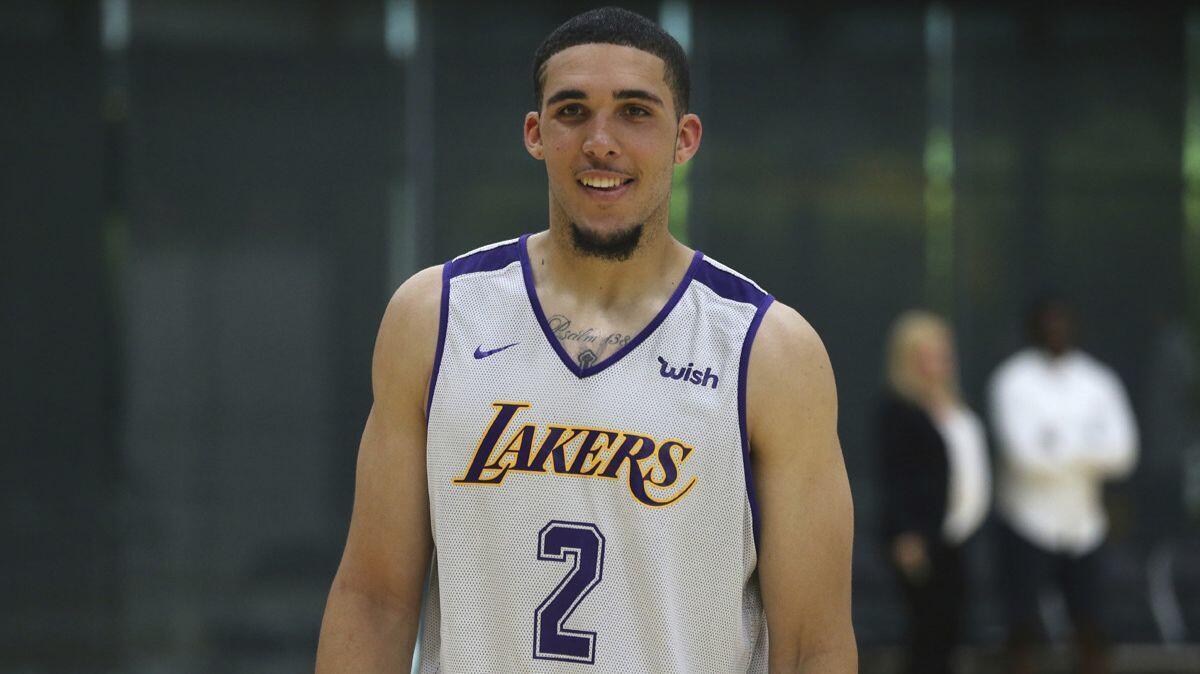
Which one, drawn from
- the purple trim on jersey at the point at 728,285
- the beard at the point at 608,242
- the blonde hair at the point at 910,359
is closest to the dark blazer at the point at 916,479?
the blonde hair at the point at 910,359

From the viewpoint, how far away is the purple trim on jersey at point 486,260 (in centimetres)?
264

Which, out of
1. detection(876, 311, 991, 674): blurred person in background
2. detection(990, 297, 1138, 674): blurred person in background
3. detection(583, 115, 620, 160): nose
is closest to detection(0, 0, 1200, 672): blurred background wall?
detection(990, 297, 1138, 674): blurred person in background

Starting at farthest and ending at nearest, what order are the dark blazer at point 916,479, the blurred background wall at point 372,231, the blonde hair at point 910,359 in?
the blurred background wall at point 372,231
the blonde hair at point 910,359
the dark blazer at point 916,479

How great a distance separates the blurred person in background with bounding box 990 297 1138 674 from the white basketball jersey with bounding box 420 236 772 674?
17.4ft

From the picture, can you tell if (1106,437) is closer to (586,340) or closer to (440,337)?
(586,340)

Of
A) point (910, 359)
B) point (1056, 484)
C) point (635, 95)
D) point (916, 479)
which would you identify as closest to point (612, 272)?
point (635, 95)

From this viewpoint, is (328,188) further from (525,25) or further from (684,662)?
(684,662)

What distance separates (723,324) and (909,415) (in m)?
4.59

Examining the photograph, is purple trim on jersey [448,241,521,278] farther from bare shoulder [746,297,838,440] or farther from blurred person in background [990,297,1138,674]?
blurred person in background [990,297,1138,674]

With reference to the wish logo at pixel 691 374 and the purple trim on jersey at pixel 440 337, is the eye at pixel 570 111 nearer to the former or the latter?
the purple trim on jersey at pixel 440 337

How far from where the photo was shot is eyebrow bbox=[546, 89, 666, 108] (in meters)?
2.49

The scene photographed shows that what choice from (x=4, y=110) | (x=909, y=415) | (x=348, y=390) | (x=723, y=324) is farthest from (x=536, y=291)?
(x=4, y=110)

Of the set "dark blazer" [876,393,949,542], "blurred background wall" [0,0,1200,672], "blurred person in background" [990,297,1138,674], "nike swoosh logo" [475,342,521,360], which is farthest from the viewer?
"blurred background wall" [0,0,1200,672]

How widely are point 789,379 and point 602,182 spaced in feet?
1.41
